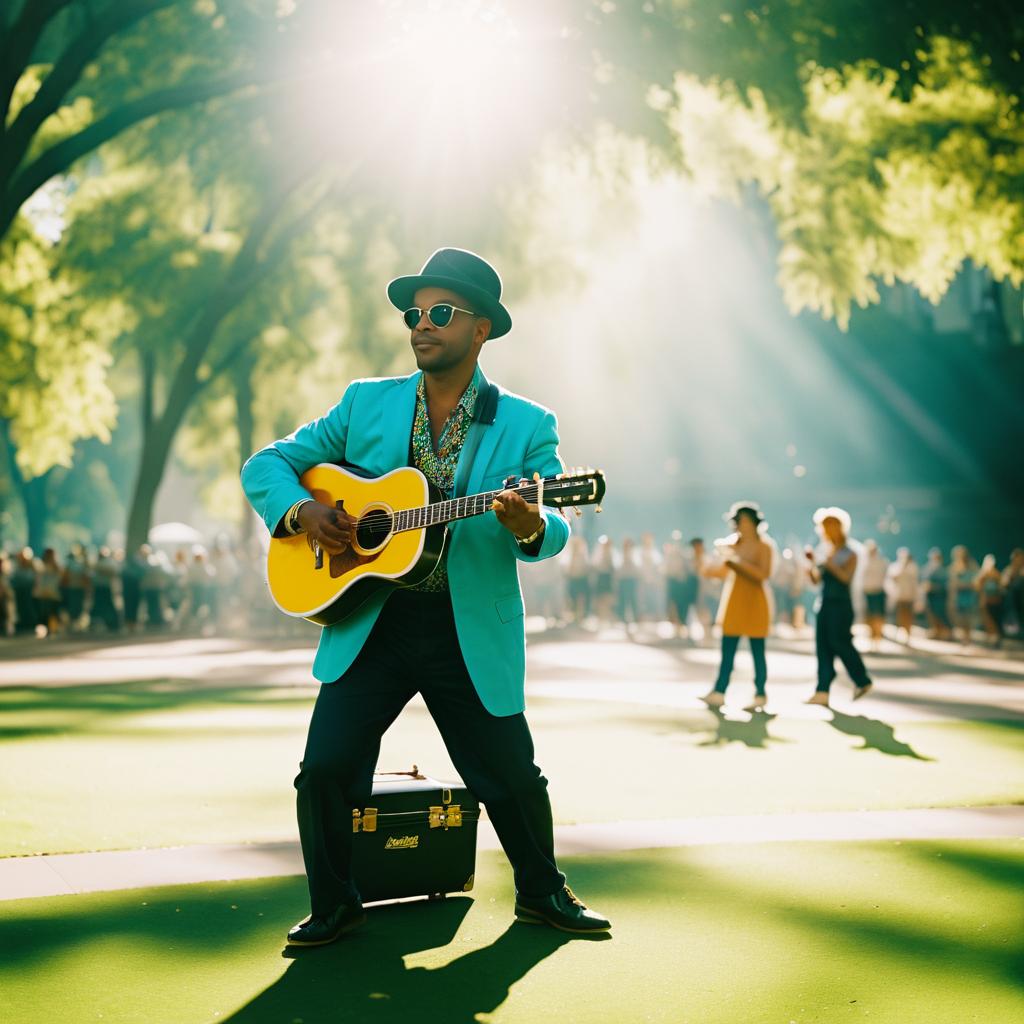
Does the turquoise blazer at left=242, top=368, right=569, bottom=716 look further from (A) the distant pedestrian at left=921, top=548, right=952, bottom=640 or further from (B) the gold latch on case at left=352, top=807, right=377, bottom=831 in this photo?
(A) the distant pedestrian at left=921, top=548, right=952, bottom=640

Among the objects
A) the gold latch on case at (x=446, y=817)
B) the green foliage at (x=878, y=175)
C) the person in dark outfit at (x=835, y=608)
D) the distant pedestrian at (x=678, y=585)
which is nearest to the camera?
the gold latch on case at (x=446, y=817)

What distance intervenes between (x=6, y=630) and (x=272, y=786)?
19308 mm

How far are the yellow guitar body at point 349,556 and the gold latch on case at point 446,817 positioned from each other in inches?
37.5

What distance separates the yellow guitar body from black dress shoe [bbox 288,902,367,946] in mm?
974

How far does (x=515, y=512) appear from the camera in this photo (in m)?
4.24

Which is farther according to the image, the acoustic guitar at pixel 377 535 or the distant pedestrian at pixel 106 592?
the distant pedestrian at pixel 106 592

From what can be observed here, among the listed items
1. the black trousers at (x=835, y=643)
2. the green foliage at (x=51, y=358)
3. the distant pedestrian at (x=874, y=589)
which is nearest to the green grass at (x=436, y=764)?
the black trousers at (x=835, y=643)

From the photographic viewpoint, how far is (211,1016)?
400cm

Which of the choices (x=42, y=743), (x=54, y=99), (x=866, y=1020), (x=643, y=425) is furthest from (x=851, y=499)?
(x=866, y=1020)

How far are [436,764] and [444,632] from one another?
4532mm

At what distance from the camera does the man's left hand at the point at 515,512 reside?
424 centimetres

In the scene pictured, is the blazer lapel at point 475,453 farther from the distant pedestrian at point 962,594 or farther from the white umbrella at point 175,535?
the white umbrella at point 175,535

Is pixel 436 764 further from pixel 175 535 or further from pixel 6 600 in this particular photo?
pixel 175 535

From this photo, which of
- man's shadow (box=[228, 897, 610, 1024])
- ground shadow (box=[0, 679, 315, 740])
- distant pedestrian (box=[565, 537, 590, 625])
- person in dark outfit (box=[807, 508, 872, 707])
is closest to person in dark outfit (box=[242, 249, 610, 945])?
man's shadow (box=[228, 897, 610, 1024])
